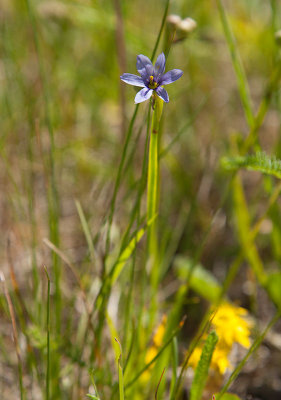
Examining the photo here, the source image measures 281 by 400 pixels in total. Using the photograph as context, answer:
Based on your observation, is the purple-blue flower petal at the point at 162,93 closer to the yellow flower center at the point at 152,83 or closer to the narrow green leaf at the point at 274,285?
the yellow flower center at the point at 152,83

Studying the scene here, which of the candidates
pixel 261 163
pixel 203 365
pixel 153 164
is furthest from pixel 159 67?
pixel 203 365

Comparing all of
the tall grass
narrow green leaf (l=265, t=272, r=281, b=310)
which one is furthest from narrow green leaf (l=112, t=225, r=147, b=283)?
narrow green leaf (l=265, t=272, r=281, b=310)

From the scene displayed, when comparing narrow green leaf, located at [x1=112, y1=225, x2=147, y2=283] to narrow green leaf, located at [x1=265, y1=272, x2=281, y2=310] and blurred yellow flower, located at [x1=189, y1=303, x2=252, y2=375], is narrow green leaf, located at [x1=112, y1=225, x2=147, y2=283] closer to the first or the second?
blurred yellow flower, located at [x1=189, y1=303, x2=252, y2=375]

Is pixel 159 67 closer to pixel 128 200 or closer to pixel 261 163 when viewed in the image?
pixel 261 163

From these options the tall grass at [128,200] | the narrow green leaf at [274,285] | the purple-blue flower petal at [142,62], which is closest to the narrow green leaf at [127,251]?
the tall grass at [128,200]

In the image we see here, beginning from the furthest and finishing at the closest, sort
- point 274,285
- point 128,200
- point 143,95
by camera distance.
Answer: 1. point 128,200
2. point 274,285
3. point 143,95

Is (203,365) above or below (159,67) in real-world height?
below

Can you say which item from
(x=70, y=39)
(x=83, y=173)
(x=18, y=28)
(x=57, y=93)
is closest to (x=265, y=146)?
(x=83, y=173)
